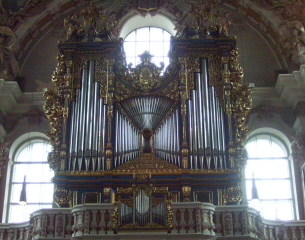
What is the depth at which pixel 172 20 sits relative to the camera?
2244cm

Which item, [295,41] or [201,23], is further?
[295,41]

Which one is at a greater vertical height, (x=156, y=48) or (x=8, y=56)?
(x=156, y=48)

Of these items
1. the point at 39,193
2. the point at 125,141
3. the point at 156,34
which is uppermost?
the point at 156,34

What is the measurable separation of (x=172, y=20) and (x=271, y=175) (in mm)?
6302

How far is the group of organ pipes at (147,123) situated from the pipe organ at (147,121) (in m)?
0.03

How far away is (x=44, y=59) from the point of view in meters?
22.2

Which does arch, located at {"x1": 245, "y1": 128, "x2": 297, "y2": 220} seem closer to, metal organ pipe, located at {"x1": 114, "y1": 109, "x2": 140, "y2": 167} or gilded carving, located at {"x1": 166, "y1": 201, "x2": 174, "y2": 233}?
metal organ pipe, located at {"x1": 114, "y1": 109, "x2": 140, "y2": 167}

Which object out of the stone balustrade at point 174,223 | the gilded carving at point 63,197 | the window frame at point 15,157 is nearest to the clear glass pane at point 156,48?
the window frame at point 15,157

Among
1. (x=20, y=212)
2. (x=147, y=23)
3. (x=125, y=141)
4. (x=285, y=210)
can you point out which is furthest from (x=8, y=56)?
(x=285, y=210)

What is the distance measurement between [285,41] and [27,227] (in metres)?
10.4

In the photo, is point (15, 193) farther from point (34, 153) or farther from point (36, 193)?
point (34, 153)

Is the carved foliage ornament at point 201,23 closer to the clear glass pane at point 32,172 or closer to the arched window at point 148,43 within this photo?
the arched window at point 148,43

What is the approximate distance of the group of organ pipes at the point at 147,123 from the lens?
1752 cm

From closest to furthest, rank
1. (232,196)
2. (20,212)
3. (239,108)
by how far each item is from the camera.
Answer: (232,196)
(239,108)
(20,212)
